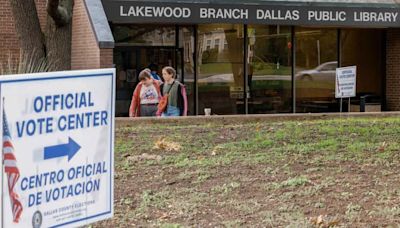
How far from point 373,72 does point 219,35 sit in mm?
5087

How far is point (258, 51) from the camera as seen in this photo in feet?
62.2

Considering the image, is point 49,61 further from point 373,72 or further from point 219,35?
point 373,72

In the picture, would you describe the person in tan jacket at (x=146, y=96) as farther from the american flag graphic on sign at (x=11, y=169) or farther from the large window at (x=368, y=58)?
the american flag graphic on sign at (x=11, y=169)

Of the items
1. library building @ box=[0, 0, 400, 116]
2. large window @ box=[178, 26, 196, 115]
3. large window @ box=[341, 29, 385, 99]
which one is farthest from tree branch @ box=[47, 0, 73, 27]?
large window @ box=[341, 29, 385, 99]

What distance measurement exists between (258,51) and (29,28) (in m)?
8.61

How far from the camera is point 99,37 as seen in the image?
48.7 ft

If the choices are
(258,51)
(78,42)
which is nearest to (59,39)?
(78,42)

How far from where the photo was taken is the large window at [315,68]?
1942 cm

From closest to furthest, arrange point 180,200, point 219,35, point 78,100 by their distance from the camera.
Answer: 1. point 78,100
2. point 180,200
3. point 219,35

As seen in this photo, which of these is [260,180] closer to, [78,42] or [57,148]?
[57,148]

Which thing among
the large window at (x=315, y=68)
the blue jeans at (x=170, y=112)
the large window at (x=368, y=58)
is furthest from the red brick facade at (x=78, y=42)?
the large window at (x=368, y=58)

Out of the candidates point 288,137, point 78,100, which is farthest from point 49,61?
→ point 78,100

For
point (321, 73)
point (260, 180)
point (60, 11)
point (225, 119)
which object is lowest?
point (260, 180)

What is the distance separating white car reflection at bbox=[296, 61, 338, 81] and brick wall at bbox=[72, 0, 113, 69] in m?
6.49
